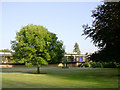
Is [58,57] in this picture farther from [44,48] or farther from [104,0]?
[104,0]

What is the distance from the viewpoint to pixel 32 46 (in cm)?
3145

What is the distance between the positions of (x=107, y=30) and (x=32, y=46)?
13.8 m

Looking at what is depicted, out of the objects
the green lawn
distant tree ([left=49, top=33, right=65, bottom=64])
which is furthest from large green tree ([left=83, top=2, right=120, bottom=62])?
distant tree ([left=49, top=33, right=65, bottom=64])

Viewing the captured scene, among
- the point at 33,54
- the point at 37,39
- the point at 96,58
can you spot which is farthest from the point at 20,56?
the point at 96,58

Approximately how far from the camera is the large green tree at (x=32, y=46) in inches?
1206

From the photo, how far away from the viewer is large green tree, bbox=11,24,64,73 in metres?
30.6

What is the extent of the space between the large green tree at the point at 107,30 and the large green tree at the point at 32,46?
7.63 metres

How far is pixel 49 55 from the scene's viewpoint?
31.2m

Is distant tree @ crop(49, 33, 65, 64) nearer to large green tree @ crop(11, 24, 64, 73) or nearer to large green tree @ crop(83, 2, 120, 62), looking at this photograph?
large green tree @ crop(11, 24, 64, 73)

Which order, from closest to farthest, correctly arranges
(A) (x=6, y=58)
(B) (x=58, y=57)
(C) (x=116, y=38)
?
(C) (x=116, y=38)
(B) (x=58, y=57)
(A) (x=6, y=58)

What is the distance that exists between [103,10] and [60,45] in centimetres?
1102

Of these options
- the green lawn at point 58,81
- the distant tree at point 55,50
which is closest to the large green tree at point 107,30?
the green lawn at point 58,81

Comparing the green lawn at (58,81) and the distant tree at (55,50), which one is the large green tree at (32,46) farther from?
the green lawn at (58,81)

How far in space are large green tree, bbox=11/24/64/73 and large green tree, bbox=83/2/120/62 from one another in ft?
25.0
